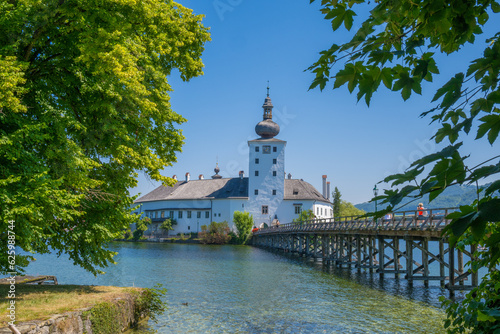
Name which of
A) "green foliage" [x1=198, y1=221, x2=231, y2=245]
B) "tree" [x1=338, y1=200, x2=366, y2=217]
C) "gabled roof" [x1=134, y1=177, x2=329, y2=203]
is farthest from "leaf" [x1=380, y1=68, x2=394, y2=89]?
"tree" [x1=338, y1=200, x2=366, y2=217]

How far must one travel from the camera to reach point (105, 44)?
965cm

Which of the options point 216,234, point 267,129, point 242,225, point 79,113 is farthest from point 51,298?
point 267,129

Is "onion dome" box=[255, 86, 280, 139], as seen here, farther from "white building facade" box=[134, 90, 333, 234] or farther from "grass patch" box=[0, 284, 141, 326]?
"grass patch" box=[0, 284, 141, 326]

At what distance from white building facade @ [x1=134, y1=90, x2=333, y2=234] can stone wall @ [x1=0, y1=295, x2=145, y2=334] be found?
201ft

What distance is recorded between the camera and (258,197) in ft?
243

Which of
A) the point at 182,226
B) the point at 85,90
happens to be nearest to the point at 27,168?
the point at 85,90

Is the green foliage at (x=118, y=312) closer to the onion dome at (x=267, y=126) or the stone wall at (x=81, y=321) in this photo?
the stone wall at (x=81, y=321)

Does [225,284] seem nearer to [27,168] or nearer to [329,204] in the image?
[27,168]

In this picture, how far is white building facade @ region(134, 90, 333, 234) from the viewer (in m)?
73.6

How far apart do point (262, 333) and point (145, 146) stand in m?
5.95

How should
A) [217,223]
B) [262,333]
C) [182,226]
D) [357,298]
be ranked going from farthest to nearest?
[182,226] < [217,223] < [357,298] < [262,333]

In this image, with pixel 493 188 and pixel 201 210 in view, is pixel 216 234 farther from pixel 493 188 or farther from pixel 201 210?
pixel 493 188

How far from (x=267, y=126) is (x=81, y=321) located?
69308 millimetres

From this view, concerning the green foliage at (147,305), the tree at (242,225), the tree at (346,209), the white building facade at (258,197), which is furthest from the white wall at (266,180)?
the green foliage at (147,305)
